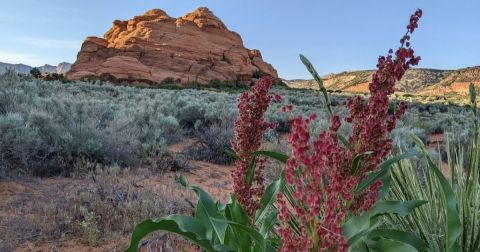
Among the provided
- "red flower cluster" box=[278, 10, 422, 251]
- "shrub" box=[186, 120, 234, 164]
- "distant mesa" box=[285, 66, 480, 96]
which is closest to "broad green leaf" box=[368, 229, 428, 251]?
"red flower cluster" box=[278, 10, 422, 251]

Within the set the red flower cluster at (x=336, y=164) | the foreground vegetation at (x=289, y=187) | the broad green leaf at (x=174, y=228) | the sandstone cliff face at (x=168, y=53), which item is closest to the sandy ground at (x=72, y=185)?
the foreground vegetation at (x=289, y=187)

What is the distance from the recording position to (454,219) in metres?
1.42

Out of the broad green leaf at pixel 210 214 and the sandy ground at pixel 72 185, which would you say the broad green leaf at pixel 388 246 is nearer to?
the broad green leaf at pixel 210 214

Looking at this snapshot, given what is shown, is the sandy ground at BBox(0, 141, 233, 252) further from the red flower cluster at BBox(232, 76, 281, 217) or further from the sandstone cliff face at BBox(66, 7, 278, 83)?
the sandstone cliff face at BBox(66, 7, 278, 83)

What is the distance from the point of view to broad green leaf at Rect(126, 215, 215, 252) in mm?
1555

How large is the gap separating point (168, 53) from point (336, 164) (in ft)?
197

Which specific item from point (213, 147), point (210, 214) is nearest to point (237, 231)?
point (210, 214)

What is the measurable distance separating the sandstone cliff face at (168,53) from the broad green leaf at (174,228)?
4947 centimetres

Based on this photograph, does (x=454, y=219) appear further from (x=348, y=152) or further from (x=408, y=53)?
(x=408, y=53)

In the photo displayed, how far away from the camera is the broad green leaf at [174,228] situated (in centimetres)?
155

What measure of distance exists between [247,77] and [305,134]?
60.9 metres

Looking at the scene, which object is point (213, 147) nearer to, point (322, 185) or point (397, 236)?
point (397, 236)

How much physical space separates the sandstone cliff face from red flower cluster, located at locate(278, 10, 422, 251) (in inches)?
1959

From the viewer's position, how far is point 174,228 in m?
1.61
